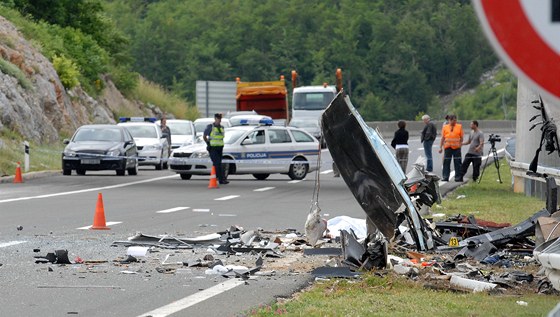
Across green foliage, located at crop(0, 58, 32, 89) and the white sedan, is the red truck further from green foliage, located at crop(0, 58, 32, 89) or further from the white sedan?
the white sedan

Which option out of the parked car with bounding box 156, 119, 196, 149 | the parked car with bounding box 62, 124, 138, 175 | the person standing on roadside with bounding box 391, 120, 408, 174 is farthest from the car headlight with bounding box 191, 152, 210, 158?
the parked car with bounding box 156, 119, 196, 149

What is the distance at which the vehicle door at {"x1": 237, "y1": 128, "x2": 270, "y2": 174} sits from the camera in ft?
105

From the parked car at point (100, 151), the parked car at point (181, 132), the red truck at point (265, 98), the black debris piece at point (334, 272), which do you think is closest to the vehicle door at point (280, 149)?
the parked car at point (100, 151)

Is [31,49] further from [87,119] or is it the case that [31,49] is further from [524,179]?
[524,179]

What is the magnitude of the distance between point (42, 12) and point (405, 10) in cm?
8598

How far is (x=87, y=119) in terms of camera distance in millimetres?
49250

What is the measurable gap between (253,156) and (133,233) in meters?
16.7

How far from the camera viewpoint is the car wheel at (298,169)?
3303cm

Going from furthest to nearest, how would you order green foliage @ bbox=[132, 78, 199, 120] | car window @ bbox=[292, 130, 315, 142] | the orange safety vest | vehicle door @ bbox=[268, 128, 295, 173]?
green foliage @ bbox=[132, 78, 199, 120] < car window @ bbox=[292, 130, 315, 142] < vehicle door @ bbox=[268, 128, 295, 173] < the orange safety vest

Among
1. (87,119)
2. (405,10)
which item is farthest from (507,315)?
(405,10)

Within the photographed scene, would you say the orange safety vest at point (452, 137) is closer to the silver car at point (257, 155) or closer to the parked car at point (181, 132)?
the silver car at point (257, 155)

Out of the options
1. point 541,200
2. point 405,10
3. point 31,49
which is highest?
point 405,10

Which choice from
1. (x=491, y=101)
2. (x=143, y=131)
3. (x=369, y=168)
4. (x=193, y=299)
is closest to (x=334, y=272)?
(x=193, y=299)

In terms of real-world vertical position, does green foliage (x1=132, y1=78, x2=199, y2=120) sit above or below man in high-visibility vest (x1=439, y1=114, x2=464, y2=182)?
above
